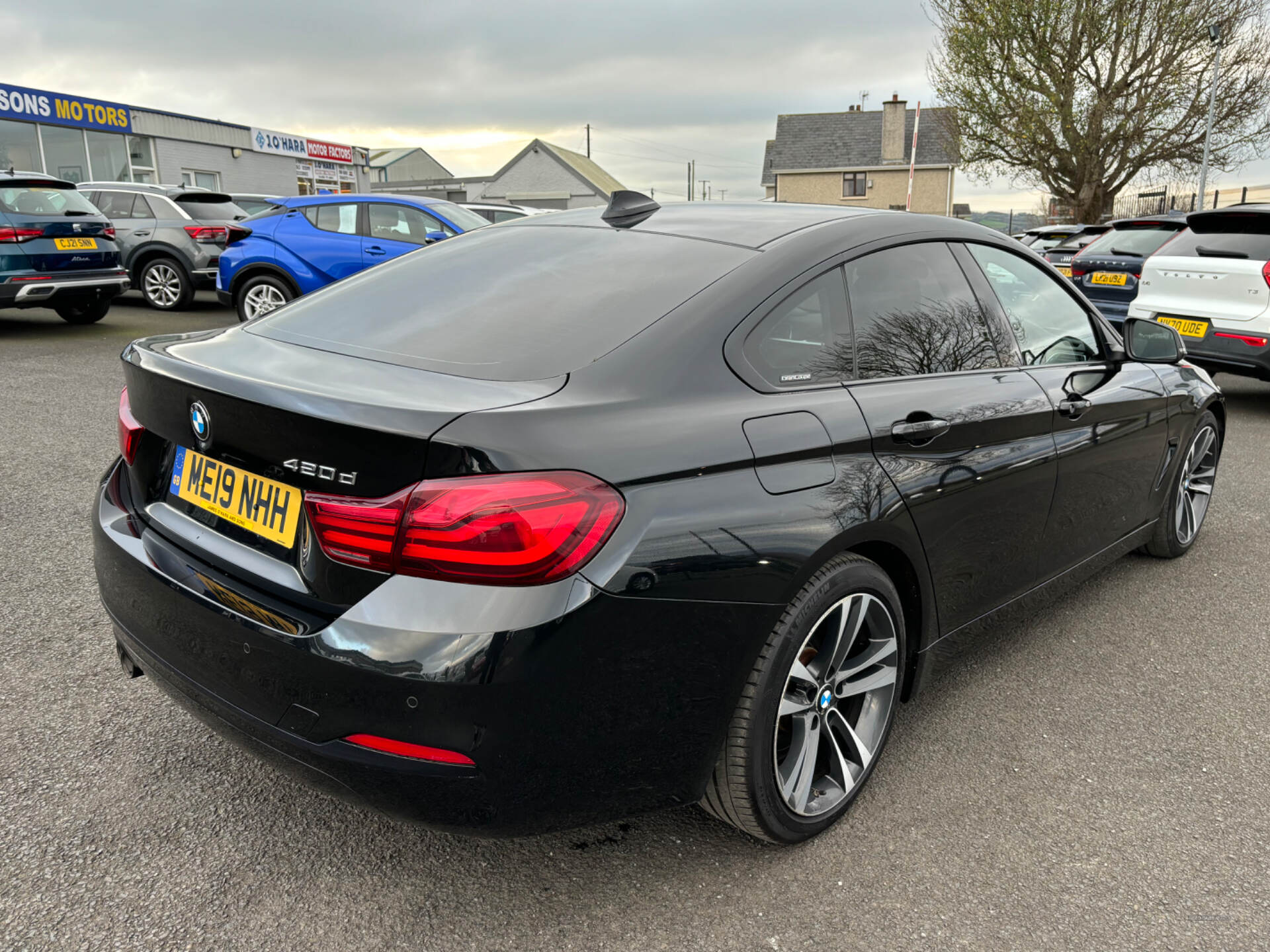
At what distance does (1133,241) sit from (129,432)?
10.4 meters

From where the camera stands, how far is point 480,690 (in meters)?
1.68

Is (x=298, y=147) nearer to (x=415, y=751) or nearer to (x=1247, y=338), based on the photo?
(x=1247, y=338)

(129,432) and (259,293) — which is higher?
(129,432)

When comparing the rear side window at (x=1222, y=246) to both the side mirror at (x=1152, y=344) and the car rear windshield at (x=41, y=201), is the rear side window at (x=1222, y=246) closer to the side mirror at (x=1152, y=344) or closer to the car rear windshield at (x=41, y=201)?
the side mirror at (x=1152, y=344)

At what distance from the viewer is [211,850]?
220 centimetres

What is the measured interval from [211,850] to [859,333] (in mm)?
2024

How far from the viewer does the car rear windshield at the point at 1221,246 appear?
24.3 feet

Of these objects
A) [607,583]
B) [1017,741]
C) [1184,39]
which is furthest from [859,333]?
[1184,39]

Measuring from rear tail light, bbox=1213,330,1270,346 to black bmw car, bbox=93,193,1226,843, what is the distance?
222 inches

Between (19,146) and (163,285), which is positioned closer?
(163,285)

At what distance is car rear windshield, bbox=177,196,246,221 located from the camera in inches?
507

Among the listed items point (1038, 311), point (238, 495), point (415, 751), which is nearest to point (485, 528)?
point (415, 751)

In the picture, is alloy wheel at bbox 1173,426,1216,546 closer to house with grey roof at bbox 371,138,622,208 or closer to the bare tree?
the bare tree

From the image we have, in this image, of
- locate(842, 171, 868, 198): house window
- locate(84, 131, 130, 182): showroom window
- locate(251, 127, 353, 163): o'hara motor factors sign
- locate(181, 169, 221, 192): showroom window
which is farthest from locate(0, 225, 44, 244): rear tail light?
locate(842, 171, 868, 198): house window
